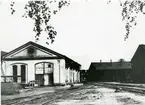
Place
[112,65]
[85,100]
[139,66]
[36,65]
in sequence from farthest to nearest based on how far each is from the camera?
[112,65], [139,66], [36,65], [85,100]

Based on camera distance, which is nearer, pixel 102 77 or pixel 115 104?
pixel 115 104

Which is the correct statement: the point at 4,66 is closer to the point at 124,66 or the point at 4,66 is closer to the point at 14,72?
the point at 14,72

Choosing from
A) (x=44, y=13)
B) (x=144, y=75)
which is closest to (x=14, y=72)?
(x=144, y=75)

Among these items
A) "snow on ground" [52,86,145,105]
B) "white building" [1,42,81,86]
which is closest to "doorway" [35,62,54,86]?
"white building" [1,42,81,86]

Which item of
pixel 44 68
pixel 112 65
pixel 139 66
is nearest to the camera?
pixel 44 68

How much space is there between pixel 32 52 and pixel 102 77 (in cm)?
4342

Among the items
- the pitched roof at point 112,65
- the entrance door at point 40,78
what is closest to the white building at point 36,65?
the entrance door at point 40,78

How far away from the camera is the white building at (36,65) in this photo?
40.4 metres

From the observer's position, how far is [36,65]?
41.8 metres

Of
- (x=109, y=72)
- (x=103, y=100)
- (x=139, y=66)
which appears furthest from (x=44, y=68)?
(x=109, y=72)

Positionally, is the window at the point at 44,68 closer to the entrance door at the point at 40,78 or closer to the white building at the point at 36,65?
the white building at the point at 36,65

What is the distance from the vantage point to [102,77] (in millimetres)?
81812

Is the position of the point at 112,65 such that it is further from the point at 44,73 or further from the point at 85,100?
the point at 85,100

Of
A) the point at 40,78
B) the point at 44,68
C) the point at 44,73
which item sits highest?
the point at 44,68
